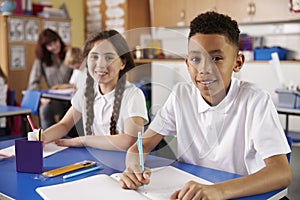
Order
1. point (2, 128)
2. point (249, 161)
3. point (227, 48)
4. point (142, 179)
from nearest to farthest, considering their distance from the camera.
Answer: point (142, 179) < point (227, 48) < point (249, 161) < point (2, 128)

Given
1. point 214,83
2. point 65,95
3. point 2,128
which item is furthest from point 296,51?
point 214,83

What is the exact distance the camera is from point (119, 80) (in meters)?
1.16

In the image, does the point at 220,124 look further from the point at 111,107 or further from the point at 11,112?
the point at 11,112

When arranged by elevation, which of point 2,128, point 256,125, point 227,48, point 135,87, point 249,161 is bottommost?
point 2,128

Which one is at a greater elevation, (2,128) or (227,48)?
(227,48)

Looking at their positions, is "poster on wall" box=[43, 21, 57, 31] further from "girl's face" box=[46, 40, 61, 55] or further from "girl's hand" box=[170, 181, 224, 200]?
"girl's hand" box=[170, 181, 224, 200]

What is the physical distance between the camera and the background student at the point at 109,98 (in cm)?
111

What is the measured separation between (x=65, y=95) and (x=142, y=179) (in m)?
2.62

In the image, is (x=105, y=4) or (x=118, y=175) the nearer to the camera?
(x=118, y=175)

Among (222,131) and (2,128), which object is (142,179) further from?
(2,128)

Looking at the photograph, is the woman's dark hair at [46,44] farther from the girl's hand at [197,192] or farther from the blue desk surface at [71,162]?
the girl's hand at [197,192]

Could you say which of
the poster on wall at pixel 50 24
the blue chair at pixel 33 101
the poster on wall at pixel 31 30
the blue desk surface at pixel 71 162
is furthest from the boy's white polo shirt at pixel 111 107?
the poster on wall at pixel 50 24

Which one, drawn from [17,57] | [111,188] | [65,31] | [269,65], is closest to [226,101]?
[111,188]

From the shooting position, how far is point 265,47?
4.18 meters
